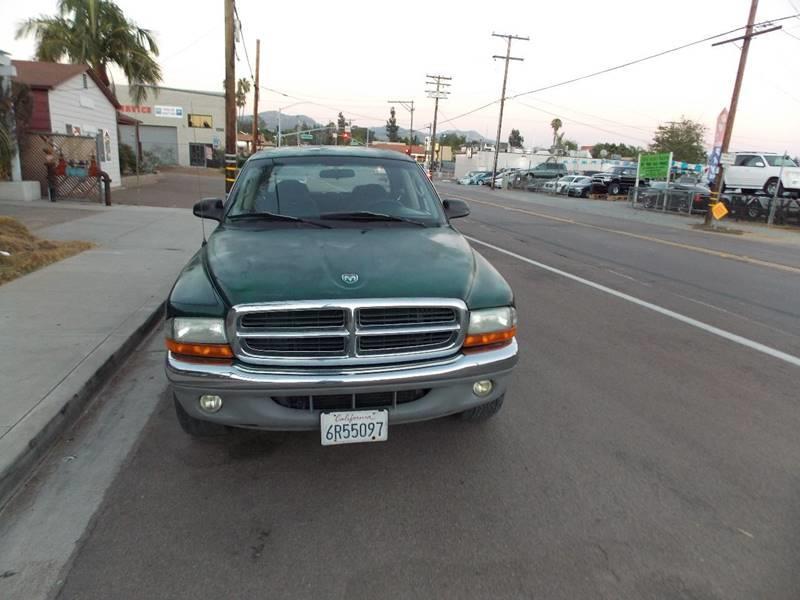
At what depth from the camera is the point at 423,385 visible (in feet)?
9.82

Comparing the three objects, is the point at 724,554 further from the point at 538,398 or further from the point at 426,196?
the point at 426,196

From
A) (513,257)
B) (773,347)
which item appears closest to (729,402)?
(773,347)

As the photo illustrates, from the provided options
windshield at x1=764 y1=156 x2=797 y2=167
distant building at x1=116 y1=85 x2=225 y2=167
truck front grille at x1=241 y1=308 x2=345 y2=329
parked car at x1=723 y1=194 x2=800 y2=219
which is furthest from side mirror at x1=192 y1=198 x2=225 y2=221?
distant building at x1=116 y1=85 x2=225 y2=167

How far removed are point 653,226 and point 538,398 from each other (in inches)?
719

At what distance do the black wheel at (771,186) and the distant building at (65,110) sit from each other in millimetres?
25730

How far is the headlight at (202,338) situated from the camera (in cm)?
291

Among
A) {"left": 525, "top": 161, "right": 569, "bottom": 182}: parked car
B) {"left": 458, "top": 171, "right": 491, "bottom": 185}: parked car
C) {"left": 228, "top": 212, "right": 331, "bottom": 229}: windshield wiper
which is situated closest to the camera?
{"left": 228, "top": 212, "right": 331, "bottom": 229}: windshield wiper

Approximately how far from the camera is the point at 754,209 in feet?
77.5

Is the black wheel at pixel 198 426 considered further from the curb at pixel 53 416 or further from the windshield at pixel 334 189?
the windshield at pixel 334 189

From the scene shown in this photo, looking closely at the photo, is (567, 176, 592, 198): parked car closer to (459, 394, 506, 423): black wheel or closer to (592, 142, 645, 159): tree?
(459, 394, 506, 423): black wheel

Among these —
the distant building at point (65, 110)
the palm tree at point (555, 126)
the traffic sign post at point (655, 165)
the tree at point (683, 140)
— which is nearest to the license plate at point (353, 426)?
the distant building at point (65, 110)

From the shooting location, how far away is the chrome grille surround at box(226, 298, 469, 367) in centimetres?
289

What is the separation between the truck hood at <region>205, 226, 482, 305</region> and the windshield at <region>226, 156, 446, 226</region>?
36 centimetres

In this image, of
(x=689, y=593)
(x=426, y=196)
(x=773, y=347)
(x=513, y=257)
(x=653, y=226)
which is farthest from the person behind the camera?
(x=653, y=226)
